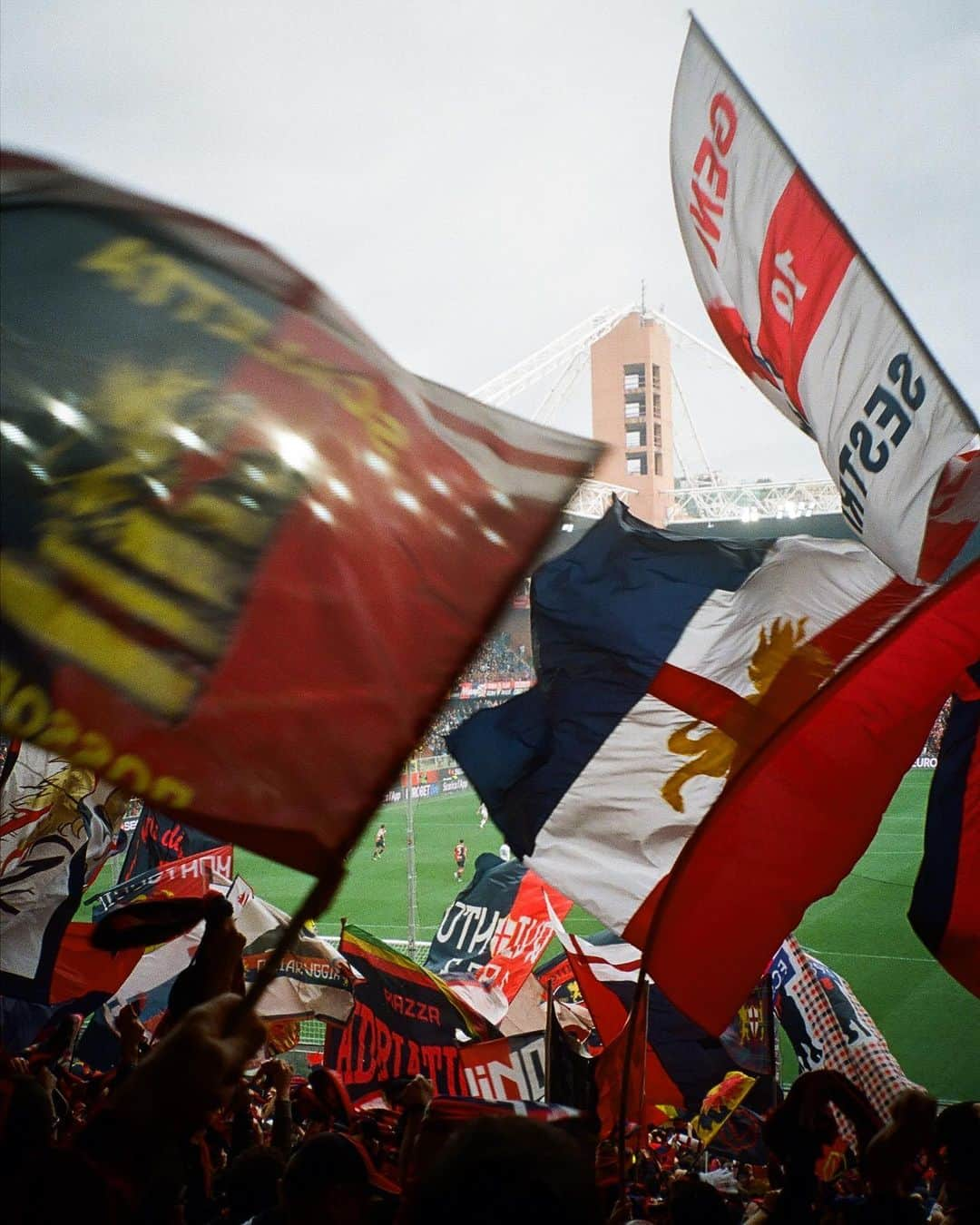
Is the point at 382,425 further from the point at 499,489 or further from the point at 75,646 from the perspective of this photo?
the point at 75,646

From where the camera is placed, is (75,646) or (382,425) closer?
(75,646)

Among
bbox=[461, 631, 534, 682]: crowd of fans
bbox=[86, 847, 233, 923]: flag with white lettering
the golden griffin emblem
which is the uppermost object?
bbox=[461, 631, 534, 682]: crowd of fans

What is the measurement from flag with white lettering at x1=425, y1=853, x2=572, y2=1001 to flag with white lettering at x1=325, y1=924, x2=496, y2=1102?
7.60 feet

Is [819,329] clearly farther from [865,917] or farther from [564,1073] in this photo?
[865,917]

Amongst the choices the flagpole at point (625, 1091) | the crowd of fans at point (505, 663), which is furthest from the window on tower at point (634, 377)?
the flagpole at point (625, 1091)

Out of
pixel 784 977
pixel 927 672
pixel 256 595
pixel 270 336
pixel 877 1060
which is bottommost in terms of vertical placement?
pixel 877 1060

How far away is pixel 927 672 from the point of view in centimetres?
419

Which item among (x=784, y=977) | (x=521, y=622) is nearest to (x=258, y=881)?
(x=784, y=977)

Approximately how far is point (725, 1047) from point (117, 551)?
21.1ft

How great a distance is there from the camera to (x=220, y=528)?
1.84 metres

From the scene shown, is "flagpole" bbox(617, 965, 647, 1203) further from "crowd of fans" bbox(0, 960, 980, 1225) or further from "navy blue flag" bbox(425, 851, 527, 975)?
"navy blue flag" bbox(425, 851, 527, 975)

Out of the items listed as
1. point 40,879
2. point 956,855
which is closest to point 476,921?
point 40,879

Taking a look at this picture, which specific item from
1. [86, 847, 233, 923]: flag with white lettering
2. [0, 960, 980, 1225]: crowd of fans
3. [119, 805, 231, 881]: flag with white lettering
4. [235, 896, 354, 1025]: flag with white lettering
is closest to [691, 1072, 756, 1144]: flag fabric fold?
[235, 896, 354, 1025]: flag with white lettering

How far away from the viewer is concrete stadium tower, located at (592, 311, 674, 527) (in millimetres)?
78000
